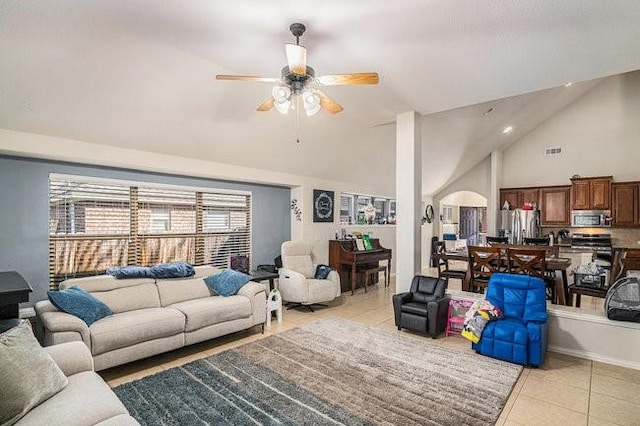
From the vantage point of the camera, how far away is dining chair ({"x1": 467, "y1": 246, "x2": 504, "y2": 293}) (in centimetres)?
432

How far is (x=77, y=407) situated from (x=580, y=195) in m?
A: 9.30

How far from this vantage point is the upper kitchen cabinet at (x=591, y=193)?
699 centimetres

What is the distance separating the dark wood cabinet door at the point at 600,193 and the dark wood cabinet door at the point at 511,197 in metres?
1.49

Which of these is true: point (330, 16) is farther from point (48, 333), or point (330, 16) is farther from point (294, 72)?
point (48, 333)

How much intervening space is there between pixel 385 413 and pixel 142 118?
376 centimetres

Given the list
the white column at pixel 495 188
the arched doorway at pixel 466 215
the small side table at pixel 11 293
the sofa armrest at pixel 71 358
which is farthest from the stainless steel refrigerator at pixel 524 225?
the small side table at pixel 11 293

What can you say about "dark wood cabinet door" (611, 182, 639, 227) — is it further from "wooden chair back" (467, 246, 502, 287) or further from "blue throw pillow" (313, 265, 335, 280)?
"blue throw pillow" (313, 265, 335, 280)

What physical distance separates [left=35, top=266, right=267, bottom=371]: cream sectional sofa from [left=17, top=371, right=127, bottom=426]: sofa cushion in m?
0.96

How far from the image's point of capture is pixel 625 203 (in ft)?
22.4

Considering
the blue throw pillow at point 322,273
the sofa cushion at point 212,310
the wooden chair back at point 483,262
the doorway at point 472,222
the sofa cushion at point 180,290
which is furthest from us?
the doorway at point 472,222

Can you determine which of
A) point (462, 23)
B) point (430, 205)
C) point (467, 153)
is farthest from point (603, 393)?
point (430, 205)

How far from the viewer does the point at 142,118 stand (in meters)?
3.58

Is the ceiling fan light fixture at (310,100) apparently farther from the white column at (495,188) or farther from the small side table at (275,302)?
the white column at (495,188)

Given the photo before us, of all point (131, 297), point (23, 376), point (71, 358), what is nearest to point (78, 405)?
point (23, 376)
